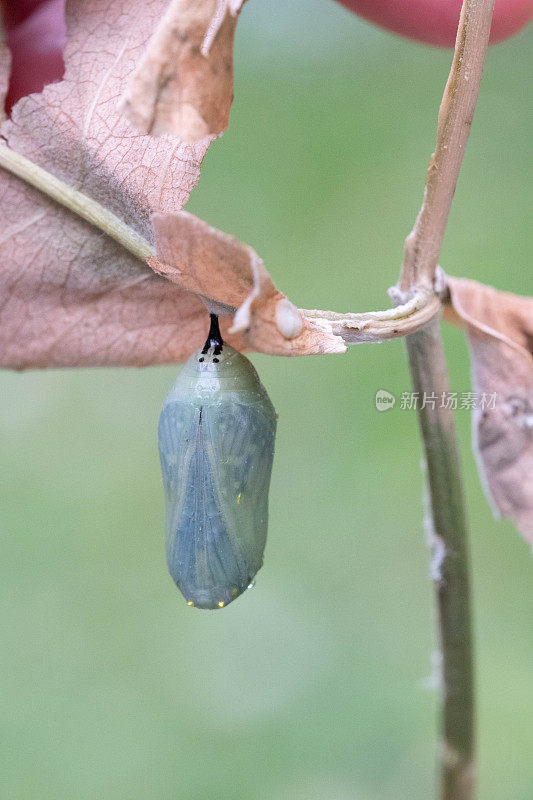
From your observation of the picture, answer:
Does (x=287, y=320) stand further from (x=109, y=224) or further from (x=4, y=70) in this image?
(x=4, y=70)

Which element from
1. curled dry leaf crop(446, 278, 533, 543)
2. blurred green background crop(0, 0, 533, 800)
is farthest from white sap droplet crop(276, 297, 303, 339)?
blurred green background crop(0, 0, 533, 800)

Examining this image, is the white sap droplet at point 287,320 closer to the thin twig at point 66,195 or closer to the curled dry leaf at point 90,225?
the curled dry leaf at point 90,225

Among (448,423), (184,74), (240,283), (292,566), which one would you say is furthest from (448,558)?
(292,566)

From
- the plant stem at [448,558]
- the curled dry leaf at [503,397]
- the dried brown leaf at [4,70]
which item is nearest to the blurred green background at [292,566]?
the plant stem at [448,558]

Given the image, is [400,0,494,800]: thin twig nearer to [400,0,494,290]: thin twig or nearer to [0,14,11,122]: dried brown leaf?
[400,0,494,290]: thin twig

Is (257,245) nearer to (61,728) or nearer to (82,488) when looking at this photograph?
(82,488)

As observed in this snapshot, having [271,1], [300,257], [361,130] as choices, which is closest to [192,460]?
[300,257]
